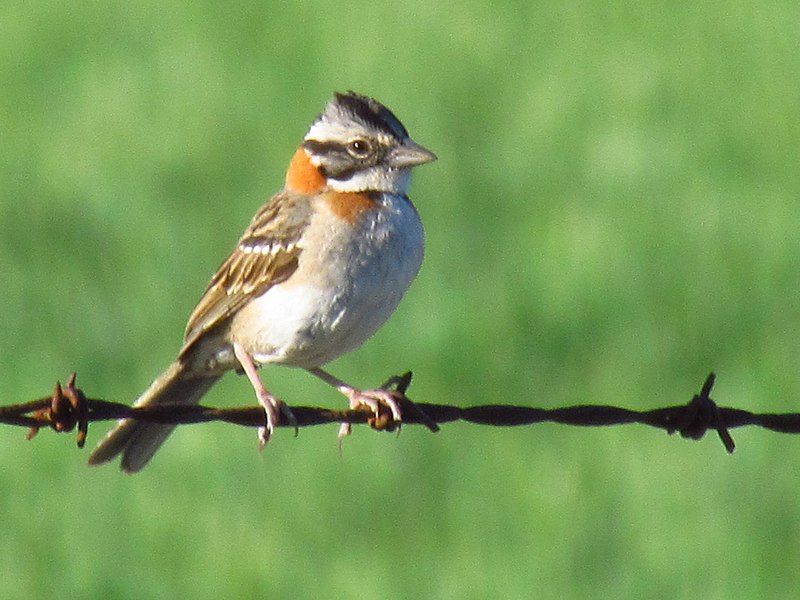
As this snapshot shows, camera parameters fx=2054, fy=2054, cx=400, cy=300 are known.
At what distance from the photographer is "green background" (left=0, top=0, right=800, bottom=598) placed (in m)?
7.31

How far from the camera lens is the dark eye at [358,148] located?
20.5 ft

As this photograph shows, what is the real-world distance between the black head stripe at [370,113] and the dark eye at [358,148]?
62 mm

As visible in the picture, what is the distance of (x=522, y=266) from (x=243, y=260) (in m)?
3.38

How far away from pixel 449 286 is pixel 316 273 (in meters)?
3.31

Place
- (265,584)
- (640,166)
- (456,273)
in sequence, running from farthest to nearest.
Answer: (640,166)
(456,273)
(265,584)

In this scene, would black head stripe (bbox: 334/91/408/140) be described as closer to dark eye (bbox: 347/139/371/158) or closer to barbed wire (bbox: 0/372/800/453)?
dark eye (bbox: 347/139/371/158)

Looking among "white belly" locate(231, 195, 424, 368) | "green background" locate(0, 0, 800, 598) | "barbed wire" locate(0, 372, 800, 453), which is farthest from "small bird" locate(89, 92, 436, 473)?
"green background" locate(0, 0, 800, 598)

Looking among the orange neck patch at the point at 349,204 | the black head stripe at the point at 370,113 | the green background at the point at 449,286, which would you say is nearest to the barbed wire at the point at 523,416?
the orange neck patch at the point at 349,204

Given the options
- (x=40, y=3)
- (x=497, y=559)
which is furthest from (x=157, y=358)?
(x=40, y=3)

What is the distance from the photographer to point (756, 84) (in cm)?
1166

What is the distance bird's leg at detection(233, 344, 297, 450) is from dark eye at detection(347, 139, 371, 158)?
68cm

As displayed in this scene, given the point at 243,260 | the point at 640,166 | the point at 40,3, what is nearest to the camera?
the point at 243,260

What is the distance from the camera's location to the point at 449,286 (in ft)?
30.1

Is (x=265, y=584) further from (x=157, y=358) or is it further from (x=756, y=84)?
(x=756, y=84)
